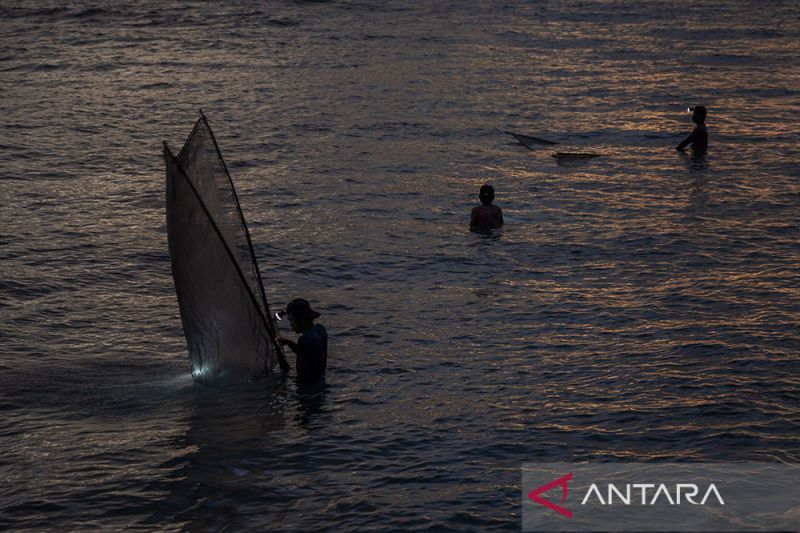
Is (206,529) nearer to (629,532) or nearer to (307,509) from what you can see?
(307,509)

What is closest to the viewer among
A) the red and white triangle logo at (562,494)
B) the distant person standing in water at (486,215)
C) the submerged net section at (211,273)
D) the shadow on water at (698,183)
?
the red and white triangle logo at (562,494)

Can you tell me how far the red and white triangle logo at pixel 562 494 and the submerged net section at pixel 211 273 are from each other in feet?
12.0

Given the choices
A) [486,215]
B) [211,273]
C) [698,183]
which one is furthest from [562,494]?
[698,183]

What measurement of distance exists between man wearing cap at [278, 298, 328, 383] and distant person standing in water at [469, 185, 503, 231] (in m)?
7.99

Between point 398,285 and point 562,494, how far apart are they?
7820mm

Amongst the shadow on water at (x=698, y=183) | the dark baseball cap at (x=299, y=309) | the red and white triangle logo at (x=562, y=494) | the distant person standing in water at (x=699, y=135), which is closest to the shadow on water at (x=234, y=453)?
the dark baseball cap at (x=299, y=309)

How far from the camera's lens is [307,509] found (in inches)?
444

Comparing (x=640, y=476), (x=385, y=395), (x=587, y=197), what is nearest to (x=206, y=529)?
(x=385, y=395)

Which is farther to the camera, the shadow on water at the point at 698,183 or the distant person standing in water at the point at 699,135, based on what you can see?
the distant person standing in water at the point at 699,135

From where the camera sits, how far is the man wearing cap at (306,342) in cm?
1316

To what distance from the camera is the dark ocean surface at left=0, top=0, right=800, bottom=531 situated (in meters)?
12.2

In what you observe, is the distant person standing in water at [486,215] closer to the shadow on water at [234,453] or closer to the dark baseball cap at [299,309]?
the shadow on water at [234,453]

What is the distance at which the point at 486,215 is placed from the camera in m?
21.3

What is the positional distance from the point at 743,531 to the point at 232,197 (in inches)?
290
